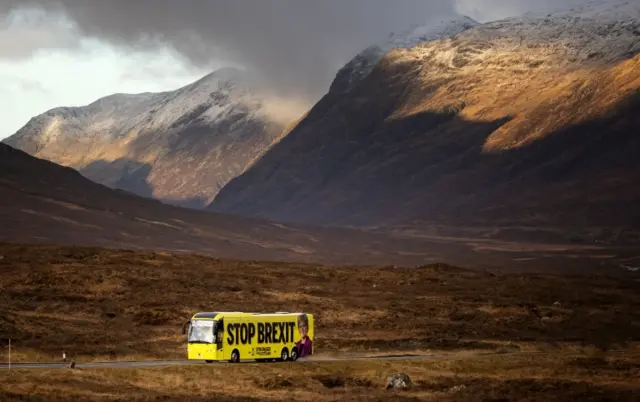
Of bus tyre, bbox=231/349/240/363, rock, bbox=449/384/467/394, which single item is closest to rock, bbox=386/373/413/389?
rock, bbox=449/384/467/394

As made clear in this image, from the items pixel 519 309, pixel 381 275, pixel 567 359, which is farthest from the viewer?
Result: pixel 381 275

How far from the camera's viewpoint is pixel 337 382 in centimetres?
6222

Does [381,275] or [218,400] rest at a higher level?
[381,275]

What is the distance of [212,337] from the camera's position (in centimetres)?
6512

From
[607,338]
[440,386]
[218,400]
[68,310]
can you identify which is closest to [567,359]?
[440,386]

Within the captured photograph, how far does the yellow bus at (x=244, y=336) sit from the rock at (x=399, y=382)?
9.44m

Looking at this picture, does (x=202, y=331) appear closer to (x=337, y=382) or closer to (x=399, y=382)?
(x=337, y=382)

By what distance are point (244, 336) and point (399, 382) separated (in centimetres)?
1077

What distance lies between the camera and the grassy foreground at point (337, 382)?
52.7 m

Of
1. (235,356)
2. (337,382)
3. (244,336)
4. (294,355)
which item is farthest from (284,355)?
(337,382)

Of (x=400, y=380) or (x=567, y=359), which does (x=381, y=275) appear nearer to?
(x=567, y=359)

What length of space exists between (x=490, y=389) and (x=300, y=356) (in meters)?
15.7

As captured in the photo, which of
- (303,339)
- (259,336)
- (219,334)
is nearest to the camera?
(219,334)

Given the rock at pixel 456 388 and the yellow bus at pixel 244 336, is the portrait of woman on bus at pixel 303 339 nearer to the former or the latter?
the yellow bus at pixel 244 336
